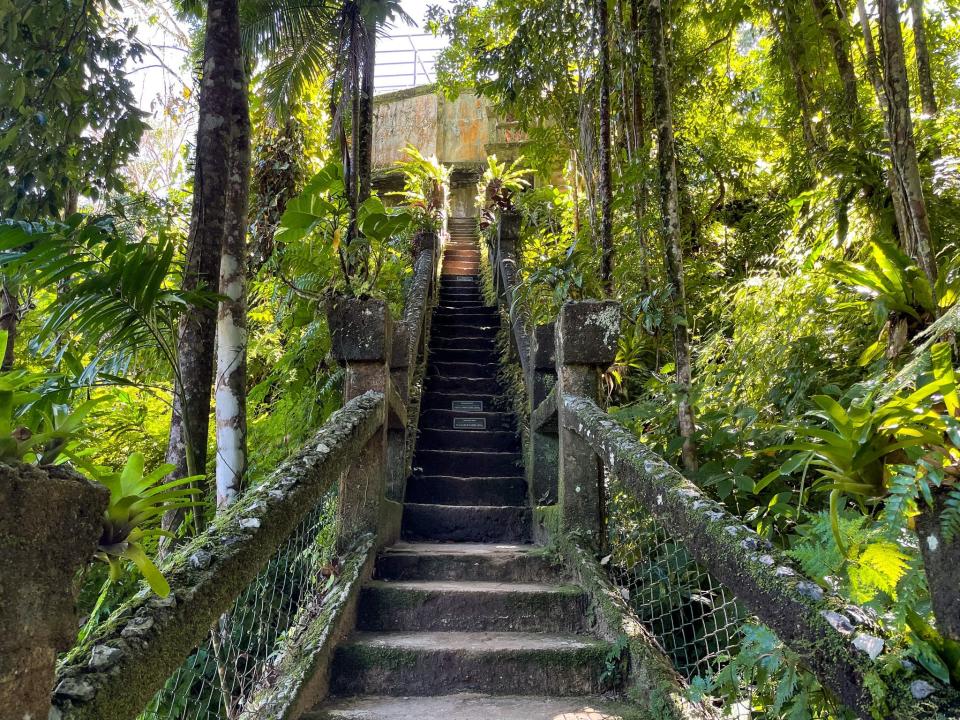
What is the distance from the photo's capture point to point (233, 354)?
13.8 feet

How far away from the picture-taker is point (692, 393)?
3.82 metres

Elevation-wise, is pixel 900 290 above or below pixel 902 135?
below

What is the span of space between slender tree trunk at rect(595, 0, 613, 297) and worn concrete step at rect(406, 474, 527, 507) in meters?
1.68

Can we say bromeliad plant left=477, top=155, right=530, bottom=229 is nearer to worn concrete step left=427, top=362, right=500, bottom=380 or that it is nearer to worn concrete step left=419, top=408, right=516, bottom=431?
worn concrete step left=427, top=362, right=500, bottom=380

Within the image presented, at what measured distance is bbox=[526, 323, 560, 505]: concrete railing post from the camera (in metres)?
4.88

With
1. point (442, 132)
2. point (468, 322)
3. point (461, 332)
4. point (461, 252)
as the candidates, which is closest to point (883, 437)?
point (461, 332)

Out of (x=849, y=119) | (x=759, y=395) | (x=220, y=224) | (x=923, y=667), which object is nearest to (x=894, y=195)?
(x=759, y=395)

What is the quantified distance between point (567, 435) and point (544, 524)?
0.72 metres

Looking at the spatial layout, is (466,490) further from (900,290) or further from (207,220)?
(900,290)

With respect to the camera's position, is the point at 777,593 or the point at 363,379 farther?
the point at 363,379

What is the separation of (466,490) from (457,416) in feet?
3.84

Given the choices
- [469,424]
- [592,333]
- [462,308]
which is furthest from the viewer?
[462,308]

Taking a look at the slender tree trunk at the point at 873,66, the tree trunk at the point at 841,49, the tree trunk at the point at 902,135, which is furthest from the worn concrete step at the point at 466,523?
the tree trunk at the point at 841,49

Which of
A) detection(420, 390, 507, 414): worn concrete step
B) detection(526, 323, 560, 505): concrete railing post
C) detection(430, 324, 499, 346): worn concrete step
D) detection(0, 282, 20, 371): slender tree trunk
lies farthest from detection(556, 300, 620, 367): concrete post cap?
detection(430, 324, 499, 346): worn concrete step
